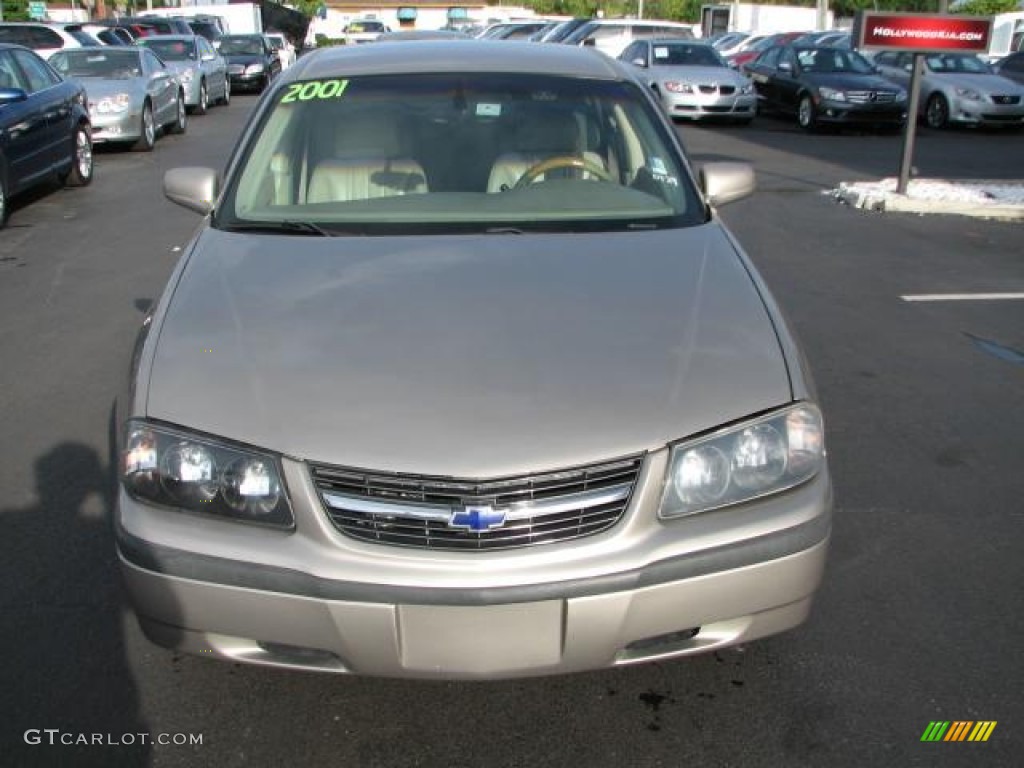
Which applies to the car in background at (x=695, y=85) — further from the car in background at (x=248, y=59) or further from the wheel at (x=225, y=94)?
the car in background at (x=248, y=59)

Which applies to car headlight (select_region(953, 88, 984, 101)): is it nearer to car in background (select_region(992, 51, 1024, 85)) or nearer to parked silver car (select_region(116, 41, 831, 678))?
car in background (select_region(992, 51, 1024, 85))

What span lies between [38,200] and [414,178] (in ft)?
28.2

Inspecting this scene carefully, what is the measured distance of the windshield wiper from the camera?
3424 millimetres

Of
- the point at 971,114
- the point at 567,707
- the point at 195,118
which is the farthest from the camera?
the point at 195,118

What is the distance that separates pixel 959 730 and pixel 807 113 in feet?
55.7

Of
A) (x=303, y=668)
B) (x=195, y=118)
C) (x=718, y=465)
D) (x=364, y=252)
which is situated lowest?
(x=195, y=118)

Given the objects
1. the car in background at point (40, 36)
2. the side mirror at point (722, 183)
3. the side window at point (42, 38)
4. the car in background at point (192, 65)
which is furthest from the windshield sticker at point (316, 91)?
the car in background at point (192, 65)

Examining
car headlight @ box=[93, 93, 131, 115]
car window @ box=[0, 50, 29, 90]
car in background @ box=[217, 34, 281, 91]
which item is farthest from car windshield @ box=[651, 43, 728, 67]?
car window @ box=[0, 50, 29, 90]

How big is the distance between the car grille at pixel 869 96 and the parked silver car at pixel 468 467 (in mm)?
15850

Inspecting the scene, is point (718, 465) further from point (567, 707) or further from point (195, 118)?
point (195, 118)

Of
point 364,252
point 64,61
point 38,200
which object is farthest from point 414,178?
point 64,61

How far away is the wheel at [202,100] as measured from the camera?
20398 mm

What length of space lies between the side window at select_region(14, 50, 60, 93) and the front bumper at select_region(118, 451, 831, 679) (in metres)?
9.42

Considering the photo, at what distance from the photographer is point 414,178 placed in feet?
12.7
